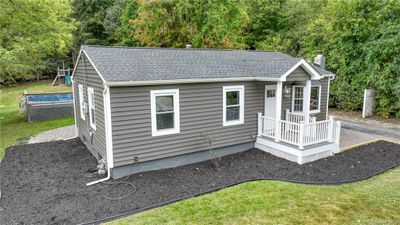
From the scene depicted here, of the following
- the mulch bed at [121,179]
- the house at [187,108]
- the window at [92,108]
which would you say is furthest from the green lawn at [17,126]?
the house at [187,108]

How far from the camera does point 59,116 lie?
1655cm

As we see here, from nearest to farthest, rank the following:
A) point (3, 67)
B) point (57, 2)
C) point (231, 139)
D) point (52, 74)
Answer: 1. point (231, 139)
2. point (3, 67)
3. point (57, 2)
4. point (52, 74)

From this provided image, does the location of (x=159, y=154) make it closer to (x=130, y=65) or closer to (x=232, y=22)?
Result: (x=130, y=65)

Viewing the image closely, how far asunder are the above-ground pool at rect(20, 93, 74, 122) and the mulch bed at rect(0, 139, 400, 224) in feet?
19.3

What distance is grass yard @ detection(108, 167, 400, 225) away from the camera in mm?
5129

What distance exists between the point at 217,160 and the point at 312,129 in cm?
329

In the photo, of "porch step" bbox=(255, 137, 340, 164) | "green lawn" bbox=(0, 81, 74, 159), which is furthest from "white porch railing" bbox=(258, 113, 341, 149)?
"green lawn" bbox=(0, 81, 74, 159)

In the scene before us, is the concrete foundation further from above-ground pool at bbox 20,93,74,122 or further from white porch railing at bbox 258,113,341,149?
above-ground pool at bbox 20,93,74,122

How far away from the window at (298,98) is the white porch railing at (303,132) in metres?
1.67

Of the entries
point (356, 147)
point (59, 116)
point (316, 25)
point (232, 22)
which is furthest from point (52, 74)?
point (356, 147)

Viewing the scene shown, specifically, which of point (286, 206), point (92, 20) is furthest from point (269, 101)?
point (92, 20)

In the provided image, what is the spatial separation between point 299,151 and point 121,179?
545 centimetres

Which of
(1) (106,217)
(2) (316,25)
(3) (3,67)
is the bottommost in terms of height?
(1) (106,217)

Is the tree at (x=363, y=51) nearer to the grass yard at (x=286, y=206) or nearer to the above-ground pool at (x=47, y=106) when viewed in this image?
the grass yard at (x=286, y=206)
